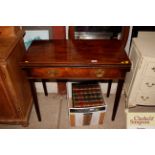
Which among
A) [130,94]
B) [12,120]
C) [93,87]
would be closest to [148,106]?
[130,94]

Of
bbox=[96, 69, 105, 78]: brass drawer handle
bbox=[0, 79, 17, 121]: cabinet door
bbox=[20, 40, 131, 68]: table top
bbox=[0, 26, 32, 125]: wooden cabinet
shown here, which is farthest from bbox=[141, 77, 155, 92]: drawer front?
bbox=[0, 79, 17, 121]: cabinet door

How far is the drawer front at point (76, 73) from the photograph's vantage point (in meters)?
1.44

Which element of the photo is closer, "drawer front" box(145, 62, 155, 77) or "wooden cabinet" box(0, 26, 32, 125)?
"wooden cabinet" box(0, 26, 32, 125)

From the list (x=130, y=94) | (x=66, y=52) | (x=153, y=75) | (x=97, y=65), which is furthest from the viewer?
(x=130, y=94)

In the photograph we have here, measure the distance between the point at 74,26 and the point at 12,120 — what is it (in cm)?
121

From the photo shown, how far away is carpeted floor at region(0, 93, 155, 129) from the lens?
1.88m

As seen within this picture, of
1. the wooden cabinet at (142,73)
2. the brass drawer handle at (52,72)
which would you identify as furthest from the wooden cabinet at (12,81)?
the wooden cabinet at (142,73)

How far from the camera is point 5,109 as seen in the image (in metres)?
1.69

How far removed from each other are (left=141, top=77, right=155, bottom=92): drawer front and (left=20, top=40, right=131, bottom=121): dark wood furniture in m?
0.34

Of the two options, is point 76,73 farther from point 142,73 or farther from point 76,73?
point 142,73

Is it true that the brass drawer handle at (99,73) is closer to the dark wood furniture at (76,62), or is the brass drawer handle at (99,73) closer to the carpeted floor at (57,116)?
the dark wood furniture at (76,62)

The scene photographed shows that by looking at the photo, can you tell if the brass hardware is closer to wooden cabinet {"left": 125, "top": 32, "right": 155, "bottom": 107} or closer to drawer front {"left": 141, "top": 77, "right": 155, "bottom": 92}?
wooden cabinet {"left": 125, "top": 32, "right": 155, "bottom": 107}
